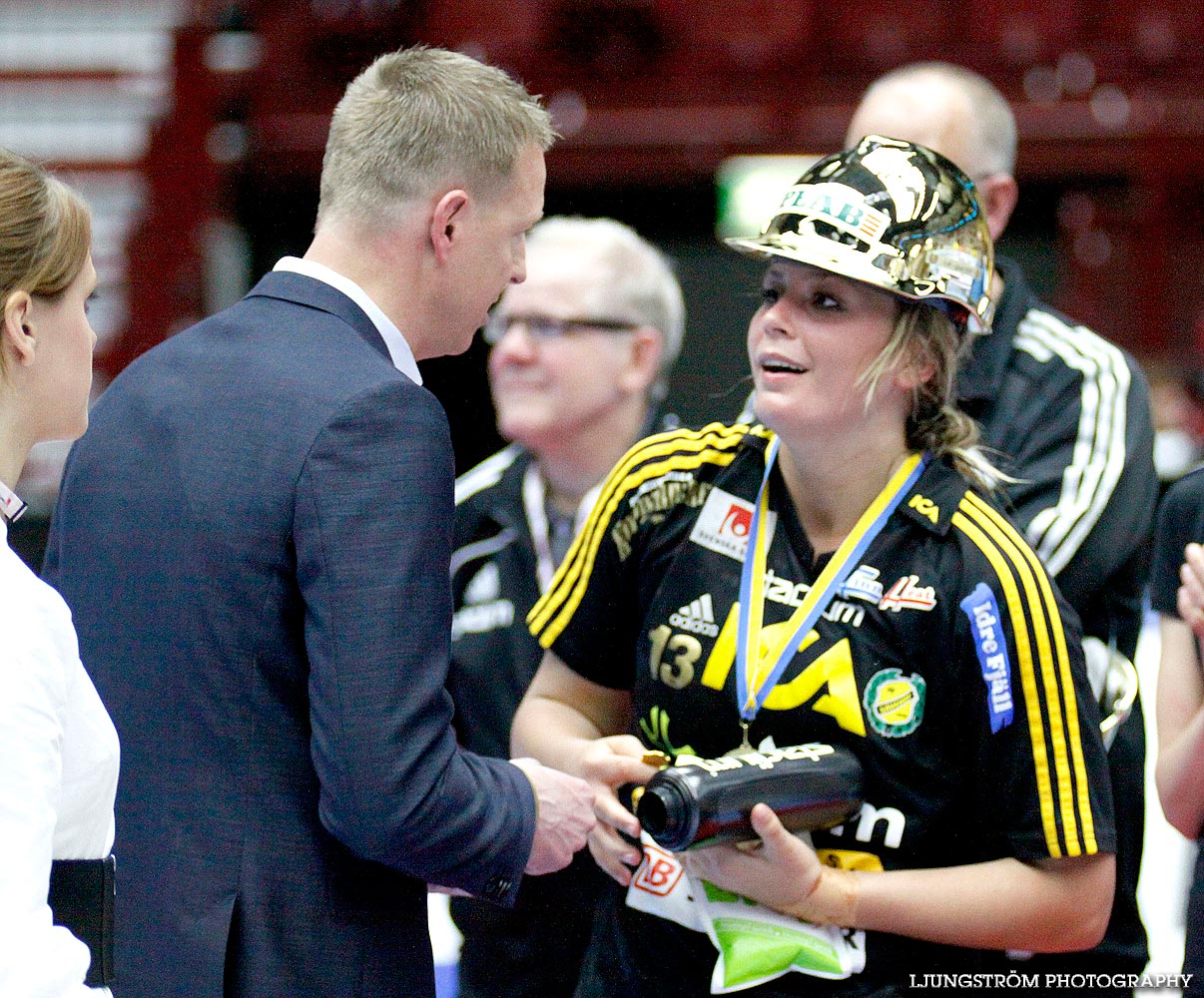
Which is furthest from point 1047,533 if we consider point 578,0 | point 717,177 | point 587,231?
point 578,0

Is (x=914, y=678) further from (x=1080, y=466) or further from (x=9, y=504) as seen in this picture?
(x=9, y=504)

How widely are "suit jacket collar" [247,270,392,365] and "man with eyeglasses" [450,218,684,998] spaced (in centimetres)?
113

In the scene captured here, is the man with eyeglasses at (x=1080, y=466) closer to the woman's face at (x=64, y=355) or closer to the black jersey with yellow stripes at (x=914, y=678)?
the black jersey with yellow stripes at (x=914, y=678)

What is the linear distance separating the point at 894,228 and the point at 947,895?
0.89 m

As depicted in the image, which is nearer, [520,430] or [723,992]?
[723,992]

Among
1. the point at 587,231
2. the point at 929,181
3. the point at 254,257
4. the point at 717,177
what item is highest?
the point at 929,181

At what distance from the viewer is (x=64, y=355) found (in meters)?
1.75

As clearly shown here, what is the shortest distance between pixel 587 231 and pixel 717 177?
241 inches

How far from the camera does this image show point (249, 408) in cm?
194

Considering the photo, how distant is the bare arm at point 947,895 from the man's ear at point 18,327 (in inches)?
41.3

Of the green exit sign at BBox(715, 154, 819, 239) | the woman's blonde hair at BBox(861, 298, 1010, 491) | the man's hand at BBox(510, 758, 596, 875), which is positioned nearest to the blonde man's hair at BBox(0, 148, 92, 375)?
the man's hand at BBox(510, 758, 596, 875)

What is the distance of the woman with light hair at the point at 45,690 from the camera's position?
146 centimetres

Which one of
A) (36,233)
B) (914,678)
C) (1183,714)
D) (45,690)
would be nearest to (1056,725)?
(914,678)

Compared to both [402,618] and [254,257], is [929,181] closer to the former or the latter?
[402,618]
